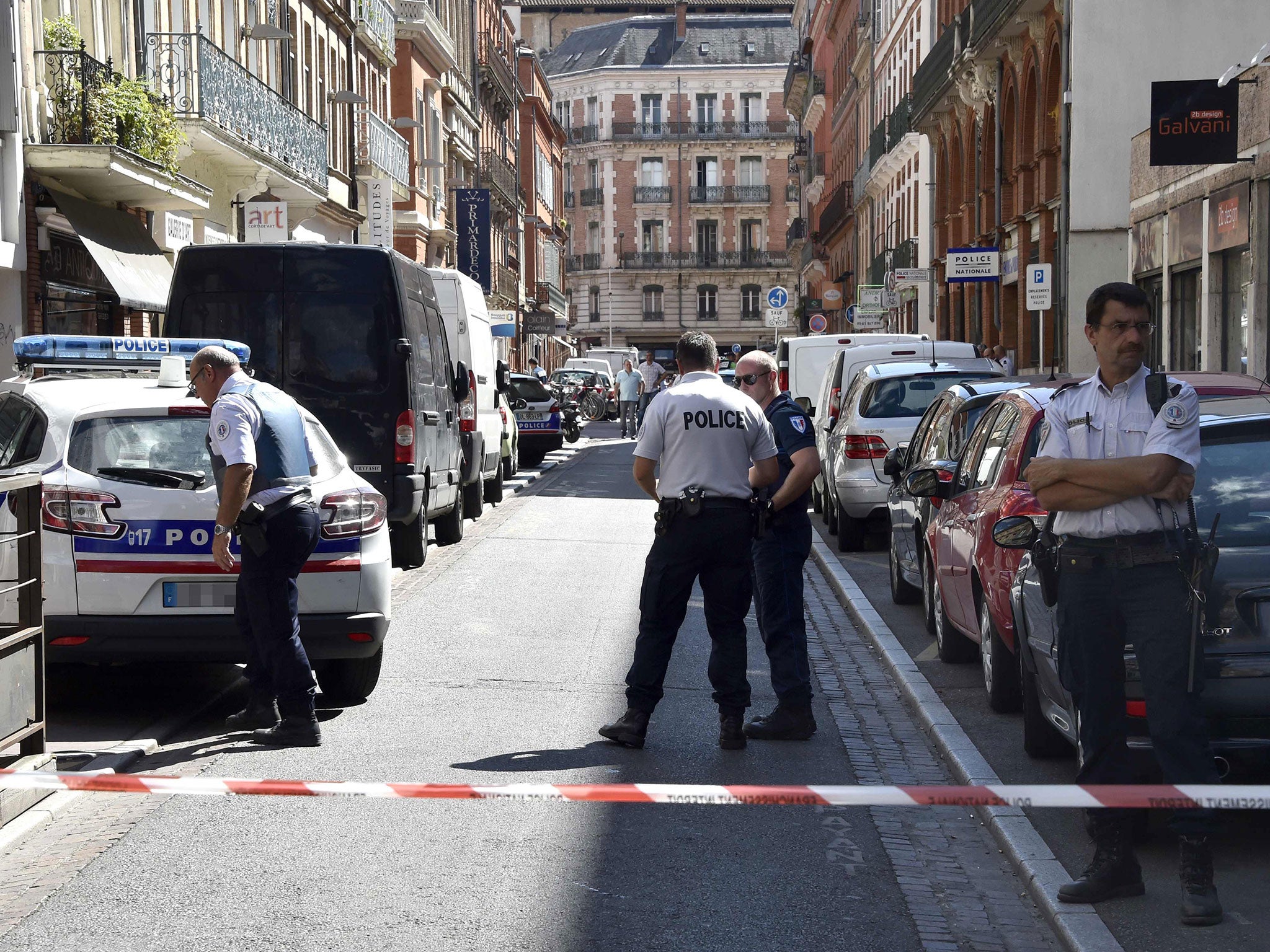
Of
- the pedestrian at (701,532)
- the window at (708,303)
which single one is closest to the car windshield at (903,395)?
the pedestrian at (701,532)

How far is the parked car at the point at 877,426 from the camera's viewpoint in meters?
16.2

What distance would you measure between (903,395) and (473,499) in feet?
19.6

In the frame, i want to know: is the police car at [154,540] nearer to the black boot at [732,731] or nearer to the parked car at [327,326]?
the black boot at [732,731]

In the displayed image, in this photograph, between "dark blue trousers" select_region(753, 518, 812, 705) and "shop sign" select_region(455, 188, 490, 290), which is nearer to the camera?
"dark blue trousers" select_region(753, 518, 812, 705)

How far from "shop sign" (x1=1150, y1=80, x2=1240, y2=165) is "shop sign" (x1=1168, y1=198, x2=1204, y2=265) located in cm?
182

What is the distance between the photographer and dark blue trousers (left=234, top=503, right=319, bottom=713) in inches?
303

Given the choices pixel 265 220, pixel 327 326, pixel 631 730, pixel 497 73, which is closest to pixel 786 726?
pixel 631 730

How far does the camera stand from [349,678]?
8.85 metres

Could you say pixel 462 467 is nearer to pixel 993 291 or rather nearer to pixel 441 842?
pixel 441 842

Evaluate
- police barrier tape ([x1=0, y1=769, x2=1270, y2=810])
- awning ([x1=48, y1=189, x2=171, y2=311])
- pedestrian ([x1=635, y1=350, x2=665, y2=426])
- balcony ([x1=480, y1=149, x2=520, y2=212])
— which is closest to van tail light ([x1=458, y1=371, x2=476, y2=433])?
awning ([x1=48, y1=189, x2=171, y2=311])

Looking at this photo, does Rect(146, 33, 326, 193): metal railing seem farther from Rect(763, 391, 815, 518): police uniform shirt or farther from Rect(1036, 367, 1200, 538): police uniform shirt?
Rect(1036, 367, 1200, 538): police uniform shirt

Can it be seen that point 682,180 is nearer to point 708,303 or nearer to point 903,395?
point 708,303

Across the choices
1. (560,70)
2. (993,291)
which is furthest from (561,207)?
(993,291)

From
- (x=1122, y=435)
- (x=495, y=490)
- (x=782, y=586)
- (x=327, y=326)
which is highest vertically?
(x=327, y=326)
